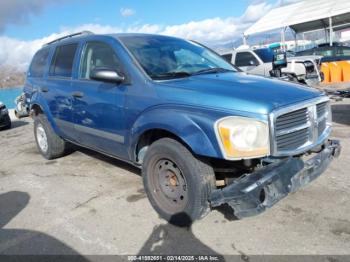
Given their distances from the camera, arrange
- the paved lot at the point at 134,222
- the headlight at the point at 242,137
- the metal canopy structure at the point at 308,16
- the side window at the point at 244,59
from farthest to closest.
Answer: the metal canopy structure at the point at 308,16 → the side window at the point at 244,59 → the paved lot at the point at 134,222 → the headlight at the point at 242,137

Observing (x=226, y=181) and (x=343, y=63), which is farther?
(x=343, y=63)

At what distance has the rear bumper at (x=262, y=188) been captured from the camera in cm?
315

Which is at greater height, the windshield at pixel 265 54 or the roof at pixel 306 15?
the roof at pixel 306 15

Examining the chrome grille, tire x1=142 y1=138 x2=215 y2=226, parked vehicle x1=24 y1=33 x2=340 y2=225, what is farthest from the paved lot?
the chrome grille

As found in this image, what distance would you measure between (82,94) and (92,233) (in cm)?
188

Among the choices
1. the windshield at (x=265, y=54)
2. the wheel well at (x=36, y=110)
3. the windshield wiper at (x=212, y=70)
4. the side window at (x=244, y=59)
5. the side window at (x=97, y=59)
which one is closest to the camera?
the windshield wiper at (x=212, y=70)

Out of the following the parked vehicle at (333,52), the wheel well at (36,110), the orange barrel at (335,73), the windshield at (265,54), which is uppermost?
the windshield at (265,54)

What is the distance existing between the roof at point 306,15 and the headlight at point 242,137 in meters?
25.5

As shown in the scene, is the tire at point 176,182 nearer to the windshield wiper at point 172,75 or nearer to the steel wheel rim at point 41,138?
the windshield wiper at point 172,75

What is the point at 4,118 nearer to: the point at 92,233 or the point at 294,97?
→ the point at 92,233

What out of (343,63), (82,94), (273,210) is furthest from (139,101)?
(343,63)

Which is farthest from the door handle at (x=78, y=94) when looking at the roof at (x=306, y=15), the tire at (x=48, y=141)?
the roof at (x=306, y=15)

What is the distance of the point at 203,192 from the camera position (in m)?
3.45

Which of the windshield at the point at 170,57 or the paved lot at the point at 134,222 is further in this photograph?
the windshield at the point at 170,57
